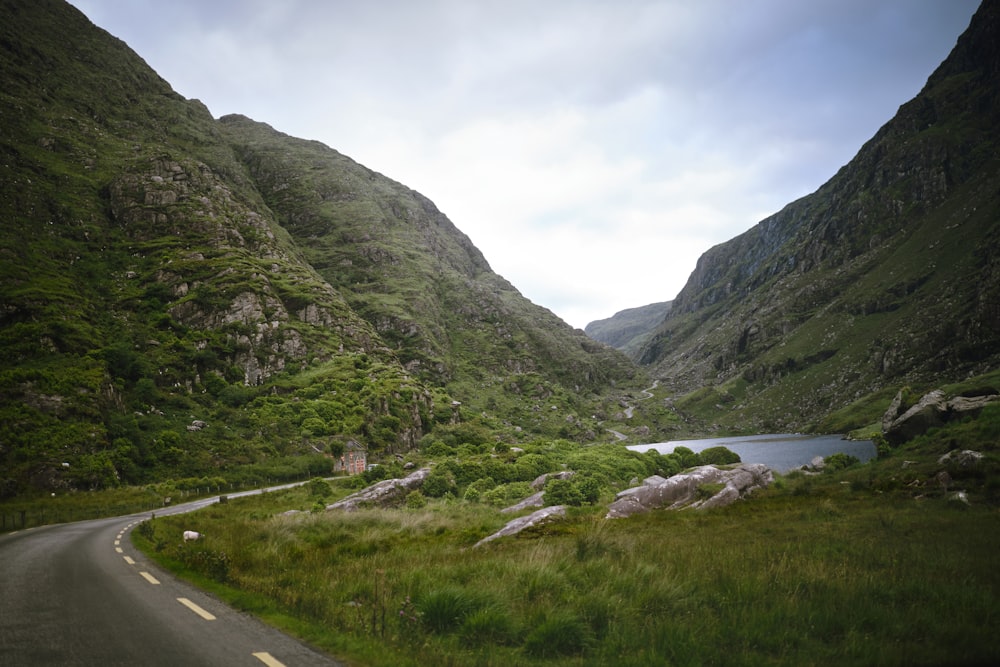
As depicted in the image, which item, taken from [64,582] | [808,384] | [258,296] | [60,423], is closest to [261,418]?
[60,423]

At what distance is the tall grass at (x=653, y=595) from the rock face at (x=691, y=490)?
10.9 metres

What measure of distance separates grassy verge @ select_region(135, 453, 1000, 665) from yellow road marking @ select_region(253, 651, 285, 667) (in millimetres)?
864

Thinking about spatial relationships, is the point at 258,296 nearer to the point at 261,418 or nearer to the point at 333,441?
the point at 261,418

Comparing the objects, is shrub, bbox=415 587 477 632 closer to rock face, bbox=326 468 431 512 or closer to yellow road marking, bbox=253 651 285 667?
yellow road marking, bbox=253 651 285 667

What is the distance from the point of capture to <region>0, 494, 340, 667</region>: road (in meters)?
7.28

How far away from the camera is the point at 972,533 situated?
41.0 ft

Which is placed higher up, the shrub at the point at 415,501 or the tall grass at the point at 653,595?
the tall grass at the point at 653,595

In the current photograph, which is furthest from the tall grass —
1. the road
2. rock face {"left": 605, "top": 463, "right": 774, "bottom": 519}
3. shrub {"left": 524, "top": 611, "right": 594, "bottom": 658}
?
rock face {"left": 605, "top": 463, "right": 774, "bottom": 519}

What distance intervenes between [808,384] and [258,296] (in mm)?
217753

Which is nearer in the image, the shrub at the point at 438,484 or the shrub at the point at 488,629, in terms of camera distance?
the shrub at the point at 488,629

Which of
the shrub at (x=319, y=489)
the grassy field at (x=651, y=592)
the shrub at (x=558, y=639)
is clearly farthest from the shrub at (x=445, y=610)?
the shrub at (x=319, y=489)

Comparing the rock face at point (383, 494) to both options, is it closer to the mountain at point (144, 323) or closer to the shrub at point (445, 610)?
Answer: the mountain at point (144, 323)

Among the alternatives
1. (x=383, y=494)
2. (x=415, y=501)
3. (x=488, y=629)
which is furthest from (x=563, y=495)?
(x=488, y=629)

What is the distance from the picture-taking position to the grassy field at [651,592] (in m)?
6.52
